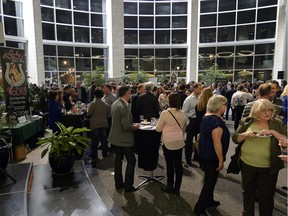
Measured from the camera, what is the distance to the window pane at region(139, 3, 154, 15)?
20594 millimetres

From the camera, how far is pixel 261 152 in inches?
96.6

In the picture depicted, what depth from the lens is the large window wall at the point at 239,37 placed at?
18578mm

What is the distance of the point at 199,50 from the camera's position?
21.0 meters

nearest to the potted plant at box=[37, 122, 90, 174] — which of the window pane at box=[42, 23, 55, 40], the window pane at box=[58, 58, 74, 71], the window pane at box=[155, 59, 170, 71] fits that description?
the window pane at box=[42, 23, 55, 40]

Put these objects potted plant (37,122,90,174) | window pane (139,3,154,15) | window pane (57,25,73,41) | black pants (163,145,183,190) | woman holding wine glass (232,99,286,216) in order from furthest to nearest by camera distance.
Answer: window pane (139,3,154,15) → window pane (57,25,73,41) → potted plant (37,122,90,174) → black pants (163,145,183,190) → woman holding wine glass (232,99,286,216)

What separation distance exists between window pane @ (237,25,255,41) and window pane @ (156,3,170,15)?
6.32 metres

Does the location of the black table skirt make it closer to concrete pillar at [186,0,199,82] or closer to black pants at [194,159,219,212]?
black pants at [194,159,219,212]

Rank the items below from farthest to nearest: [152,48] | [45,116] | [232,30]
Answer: [152,48]
[232,30]
[45,116]

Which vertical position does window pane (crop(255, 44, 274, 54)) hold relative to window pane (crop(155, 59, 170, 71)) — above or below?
above

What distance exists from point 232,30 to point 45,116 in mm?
17337

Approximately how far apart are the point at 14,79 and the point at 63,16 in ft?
47.3

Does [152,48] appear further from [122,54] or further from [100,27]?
[100,27]

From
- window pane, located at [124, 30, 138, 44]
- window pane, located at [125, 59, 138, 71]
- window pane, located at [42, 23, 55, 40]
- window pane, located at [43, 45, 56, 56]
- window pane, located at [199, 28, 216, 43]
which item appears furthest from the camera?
window pane, located at [125, 59, 138, 71]

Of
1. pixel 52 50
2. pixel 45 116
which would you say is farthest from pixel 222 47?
pixel 45 116
